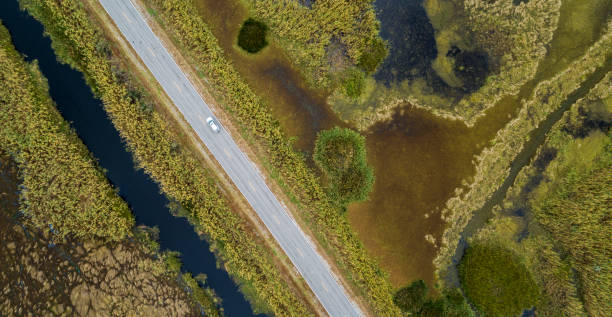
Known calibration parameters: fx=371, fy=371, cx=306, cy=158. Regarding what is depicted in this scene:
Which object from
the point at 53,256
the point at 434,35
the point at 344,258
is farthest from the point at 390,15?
the point at 53,256

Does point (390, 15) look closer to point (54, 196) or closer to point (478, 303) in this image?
point (478, 303)

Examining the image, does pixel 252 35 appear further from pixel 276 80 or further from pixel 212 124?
pixel 212 124

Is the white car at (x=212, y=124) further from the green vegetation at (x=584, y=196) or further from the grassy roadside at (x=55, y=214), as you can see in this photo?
the green vegetation at (x=584, y=196)

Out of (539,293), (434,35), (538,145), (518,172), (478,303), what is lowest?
(478,303)

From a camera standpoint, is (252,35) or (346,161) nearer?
(252,35)

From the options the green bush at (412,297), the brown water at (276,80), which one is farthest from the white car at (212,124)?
the green bush at (412,297)

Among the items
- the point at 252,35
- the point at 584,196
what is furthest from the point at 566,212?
the point at 252,35

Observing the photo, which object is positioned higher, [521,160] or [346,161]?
[521,160]
